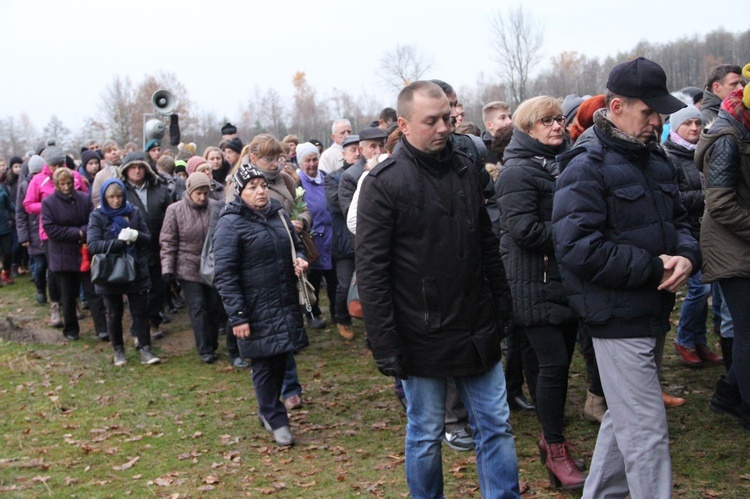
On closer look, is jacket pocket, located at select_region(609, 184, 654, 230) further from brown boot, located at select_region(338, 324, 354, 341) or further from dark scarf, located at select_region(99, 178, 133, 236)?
dark scarf, located at select_region(99, 178, 133, 236)

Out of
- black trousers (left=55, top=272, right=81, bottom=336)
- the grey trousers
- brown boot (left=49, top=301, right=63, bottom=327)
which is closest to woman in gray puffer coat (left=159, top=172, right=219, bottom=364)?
black trousers (left=55, top=272, right=81, bottom=336)

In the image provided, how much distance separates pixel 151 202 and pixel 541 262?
7147mm

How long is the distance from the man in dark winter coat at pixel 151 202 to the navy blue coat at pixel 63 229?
2.41ft

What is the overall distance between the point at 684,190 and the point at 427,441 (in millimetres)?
3497

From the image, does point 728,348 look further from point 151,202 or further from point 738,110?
point 151,202

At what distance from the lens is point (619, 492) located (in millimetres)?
4371

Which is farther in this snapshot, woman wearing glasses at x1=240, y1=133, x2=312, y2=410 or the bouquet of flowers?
the bouquet of flowers

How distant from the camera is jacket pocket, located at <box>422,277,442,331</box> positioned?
4277 mm

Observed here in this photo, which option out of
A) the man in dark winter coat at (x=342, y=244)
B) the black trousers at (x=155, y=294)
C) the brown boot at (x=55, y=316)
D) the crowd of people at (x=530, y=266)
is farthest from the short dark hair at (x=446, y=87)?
the brown boot at (x=55, y=316)

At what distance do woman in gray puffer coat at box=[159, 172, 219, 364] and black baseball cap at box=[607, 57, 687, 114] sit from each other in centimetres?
647

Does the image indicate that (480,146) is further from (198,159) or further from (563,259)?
(198,159)

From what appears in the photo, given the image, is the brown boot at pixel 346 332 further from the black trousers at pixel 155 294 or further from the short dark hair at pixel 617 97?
the short dark hair at pixel 617 97

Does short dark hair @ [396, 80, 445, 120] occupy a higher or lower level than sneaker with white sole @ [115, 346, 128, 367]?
higher

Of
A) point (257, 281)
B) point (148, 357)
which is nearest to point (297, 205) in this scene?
point (257, 281)
